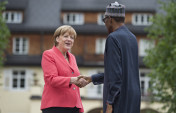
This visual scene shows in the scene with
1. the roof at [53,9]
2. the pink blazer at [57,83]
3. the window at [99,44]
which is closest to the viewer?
the pink blazer at [57,83]

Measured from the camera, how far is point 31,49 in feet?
128

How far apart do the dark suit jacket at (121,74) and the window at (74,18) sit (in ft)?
114

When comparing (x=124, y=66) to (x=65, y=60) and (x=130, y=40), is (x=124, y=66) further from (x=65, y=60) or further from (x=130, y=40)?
(x=65, y=60)

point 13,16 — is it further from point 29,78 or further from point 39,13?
point 29,78

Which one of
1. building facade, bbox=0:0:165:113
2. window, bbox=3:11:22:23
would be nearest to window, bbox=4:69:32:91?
building facade, bbox=0:0:165:113

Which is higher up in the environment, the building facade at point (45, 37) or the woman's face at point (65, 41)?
the woman's face at point (65, 41)

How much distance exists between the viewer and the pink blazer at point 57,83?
550 cm

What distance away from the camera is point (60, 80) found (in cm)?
546

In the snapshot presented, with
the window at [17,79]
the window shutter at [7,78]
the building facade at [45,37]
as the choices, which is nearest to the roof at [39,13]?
the building facade at [45,37]

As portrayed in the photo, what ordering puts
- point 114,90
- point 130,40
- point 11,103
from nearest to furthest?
point 114,90, point 130,40, point 11,103

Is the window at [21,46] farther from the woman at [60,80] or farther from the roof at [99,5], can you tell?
the woman at [60,80]

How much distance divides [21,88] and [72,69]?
109ft

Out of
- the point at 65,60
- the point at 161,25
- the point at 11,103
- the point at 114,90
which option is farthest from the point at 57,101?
the point at 11,103

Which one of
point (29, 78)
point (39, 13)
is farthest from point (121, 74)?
point (39, 13)
